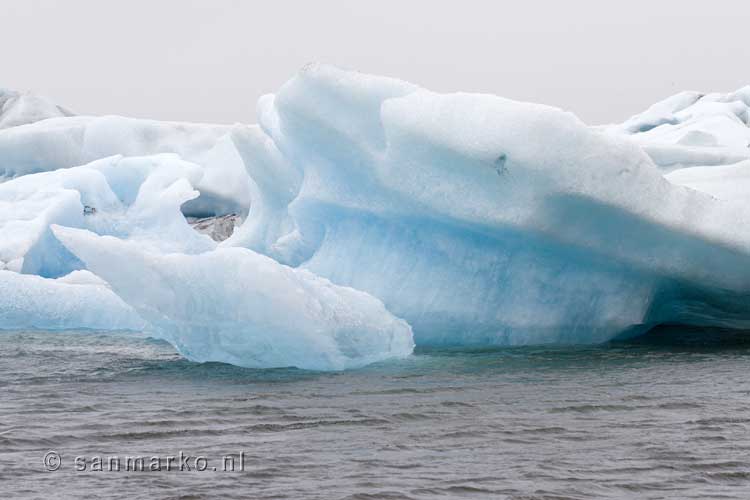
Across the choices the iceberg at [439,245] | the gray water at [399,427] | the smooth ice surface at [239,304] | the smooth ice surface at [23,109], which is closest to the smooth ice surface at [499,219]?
the iceberg at [439,245]

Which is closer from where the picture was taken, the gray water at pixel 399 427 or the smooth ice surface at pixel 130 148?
the gray water at pixel 399 427

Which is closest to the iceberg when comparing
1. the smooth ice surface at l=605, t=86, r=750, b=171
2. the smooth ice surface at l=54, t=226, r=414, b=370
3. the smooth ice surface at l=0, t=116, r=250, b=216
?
the smooth ice surface at l=54, t=226, r=414, b=370

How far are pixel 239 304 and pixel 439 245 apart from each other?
7.85ft

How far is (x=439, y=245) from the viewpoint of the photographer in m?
10.1

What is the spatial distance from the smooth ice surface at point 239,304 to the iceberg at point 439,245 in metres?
0.01

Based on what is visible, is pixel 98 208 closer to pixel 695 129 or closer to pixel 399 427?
pixel 695 129

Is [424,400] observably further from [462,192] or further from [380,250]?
[380,250]

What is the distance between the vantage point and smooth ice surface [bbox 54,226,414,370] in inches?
327

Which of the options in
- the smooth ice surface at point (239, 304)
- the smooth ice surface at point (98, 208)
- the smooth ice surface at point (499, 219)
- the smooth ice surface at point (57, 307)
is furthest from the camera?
the smooth ice surface at point (98, 208)

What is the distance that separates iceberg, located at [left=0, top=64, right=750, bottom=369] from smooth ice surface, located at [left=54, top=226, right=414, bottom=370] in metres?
0.01

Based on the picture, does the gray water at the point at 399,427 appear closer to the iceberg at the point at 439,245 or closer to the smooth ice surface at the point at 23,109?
the iceberg at the point at 439,245

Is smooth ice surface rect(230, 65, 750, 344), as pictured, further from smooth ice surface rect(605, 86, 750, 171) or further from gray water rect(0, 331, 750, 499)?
smooth ice surface rect(605, 86, 750, 171)

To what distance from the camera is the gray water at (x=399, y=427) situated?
191 inches

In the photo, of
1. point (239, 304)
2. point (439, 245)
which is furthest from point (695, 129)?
point (239, 304)
